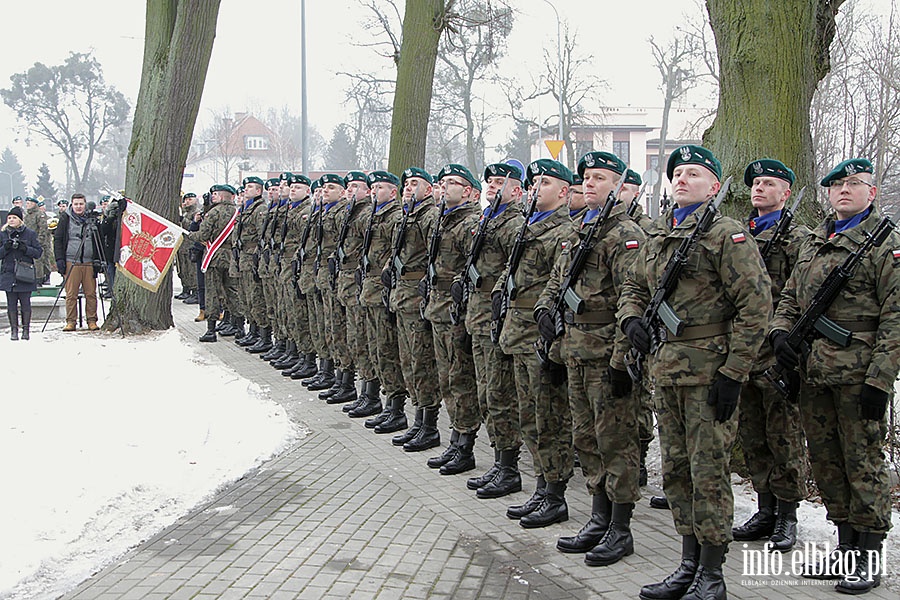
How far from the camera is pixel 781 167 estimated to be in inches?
220

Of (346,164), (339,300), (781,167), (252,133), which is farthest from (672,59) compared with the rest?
(252,133)

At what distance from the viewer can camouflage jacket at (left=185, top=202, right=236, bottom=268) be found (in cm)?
1429

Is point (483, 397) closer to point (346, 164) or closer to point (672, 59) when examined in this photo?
point (672, 59)

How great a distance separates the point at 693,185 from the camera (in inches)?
192

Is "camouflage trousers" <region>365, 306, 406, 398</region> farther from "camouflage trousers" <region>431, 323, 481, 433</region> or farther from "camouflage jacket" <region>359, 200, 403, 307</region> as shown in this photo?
"camouflage trousers" <region>431, 323, 481, 433</region>

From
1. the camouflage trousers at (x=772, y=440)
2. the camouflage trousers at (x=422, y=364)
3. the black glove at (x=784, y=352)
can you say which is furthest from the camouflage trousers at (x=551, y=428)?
the camouflage trousers at (x=422, y=364)

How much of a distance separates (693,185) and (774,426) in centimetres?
165

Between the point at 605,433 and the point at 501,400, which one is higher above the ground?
the point at 605,433

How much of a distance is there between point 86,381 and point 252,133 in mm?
90268

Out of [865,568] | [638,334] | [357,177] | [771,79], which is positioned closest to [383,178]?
[357,177]

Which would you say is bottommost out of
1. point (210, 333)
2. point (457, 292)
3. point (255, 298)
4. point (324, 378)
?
point (210, 333)

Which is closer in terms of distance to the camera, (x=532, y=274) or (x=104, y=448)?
(x=532, y=274)

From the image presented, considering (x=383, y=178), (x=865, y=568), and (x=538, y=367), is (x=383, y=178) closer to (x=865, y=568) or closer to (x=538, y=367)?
(x=538, y=367)

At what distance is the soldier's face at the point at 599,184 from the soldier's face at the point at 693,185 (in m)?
0.84
